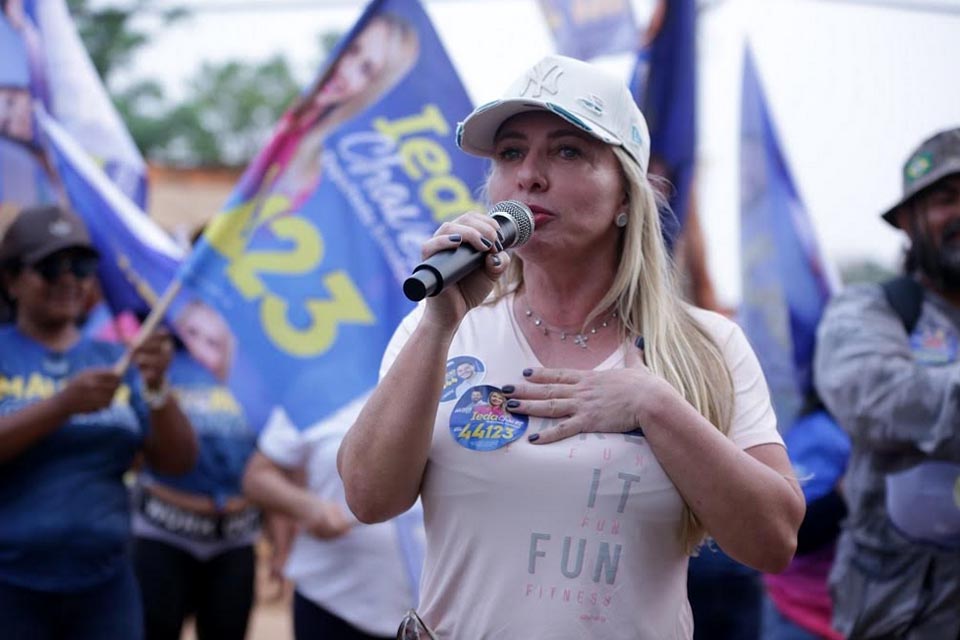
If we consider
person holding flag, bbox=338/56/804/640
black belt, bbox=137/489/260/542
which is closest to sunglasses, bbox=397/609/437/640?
person holding flag, bbox=338/56/804/640

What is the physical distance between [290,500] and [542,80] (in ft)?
8.02

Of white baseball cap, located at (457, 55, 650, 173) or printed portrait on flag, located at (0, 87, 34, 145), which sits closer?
white baseball cap, located at (457, 55, 650, 173)

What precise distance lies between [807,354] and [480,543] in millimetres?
2874

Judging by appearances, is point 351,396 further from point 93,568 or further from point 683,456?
point 683,456

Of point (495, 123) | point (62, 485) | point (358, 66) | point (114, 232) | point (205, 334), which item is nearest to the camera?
point (495, 123)

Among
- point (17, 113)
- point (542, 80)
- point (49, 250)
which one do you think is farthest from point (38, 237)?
point (542, 80)

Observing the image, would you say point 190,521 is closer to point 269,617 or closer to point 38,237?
point 38,237

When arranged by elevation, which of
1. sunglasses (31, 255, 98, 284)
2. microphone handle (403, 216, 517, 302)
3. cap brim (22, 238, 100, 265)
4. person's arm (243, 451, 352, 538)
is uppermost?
microphone handle (403, 216, 517, 302)

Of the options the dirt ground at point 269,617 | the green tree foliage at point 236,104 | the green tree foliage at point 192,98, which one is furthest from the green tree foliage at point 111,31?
the dirt ground at point 269,617

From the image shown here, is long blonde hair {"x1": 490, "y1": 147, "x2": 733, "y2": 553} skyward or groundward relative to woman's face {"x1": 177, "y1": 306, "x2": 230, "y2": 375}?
skyward

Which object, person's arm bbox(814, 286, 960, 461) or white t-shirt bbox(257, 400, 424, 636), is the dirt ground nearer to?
white t-shirt bbox(257, 400, 424, 636)

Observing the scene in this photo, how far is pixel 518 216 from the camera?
2.30m

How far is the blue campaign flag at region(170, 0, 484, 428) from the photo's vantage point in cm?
426

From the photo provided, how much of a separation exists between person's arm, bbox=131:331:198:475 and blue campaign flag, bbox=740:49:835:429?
243 cm
